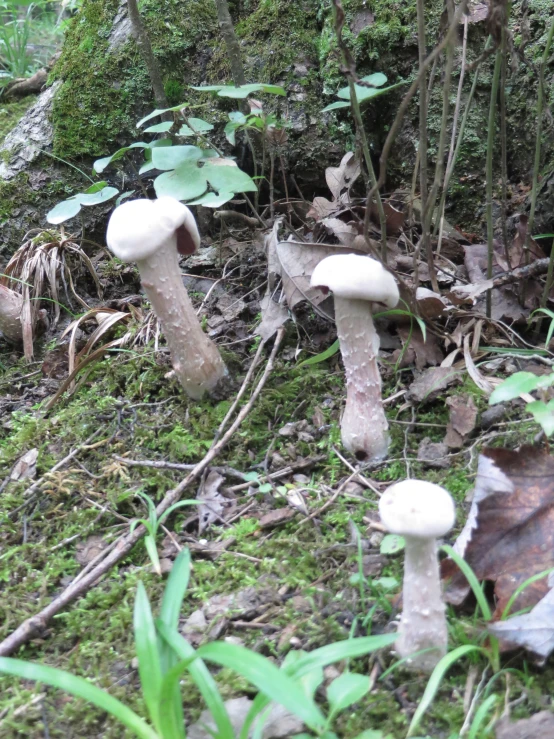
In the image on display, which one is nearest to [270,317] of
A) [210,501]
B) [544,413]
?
[210,501]

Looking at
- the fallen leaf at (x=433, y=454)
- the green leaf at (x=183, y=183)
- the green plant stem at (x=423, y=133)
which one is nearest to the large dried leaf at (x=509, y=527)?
the fallen leaf at (x=433, y=454)

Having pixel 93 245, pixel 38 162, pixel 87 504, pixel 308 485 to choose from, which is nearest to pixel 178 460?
pixel 87 504

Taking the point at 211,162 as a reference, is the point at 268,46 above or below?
above

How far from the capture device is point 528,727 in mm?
1304

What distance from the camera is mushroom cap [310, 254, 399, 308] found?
Answer: 6.05 ft

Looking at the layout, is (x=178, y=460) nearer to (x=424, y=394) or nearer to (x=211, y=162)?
(x=424, y=394)

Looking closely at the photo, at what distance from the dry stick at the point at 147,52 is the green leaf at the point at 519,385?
2550 millimetres

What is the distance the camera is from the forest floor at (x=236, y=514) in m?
1.49

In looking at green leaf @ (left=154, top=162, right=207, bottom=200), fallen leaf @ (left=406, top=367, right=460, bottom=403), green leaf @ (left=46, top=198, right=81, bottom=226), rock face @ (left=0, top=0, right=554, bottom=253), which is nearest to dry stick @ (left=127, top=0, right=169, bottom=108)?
rock face @ (left=0, top=0, right=554, bottom=253)

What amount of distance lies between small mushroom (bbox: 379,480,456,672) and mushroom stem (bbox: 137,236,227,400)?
3.93 ft

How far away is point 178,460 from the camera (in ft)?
7.47

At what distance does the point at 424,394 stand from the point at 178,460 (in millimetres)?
988

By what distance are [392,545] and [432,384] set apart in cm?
78

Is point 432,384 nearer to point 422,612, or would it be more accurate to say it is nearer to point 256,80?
point 422,612
